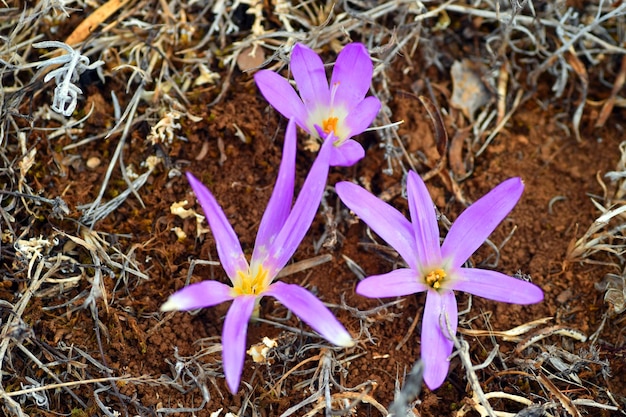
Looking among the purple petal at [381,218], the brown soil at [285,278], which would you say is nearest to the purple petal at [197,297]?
the brown soil at [285,278]

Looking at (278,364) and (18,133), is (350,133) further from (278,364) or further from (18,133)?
(18,133)

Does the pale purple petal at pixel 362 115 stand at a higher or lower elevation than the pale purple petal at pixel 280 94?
lower

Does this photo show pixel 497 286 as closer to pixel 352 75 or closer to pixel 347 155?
pixel 347 155

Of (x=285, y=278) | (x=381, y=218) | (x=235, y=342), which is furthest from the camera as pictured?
(x=285, y=278)

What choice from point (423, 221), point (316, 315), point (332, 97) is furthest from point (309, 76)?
point (316, 315)

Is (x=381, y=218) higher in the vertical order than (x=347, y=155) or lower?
lower

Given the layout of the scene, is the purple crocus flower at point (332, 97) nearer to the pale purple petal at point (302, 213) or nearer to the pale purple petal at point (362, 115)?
the pale purple petal at point (362, 115)
